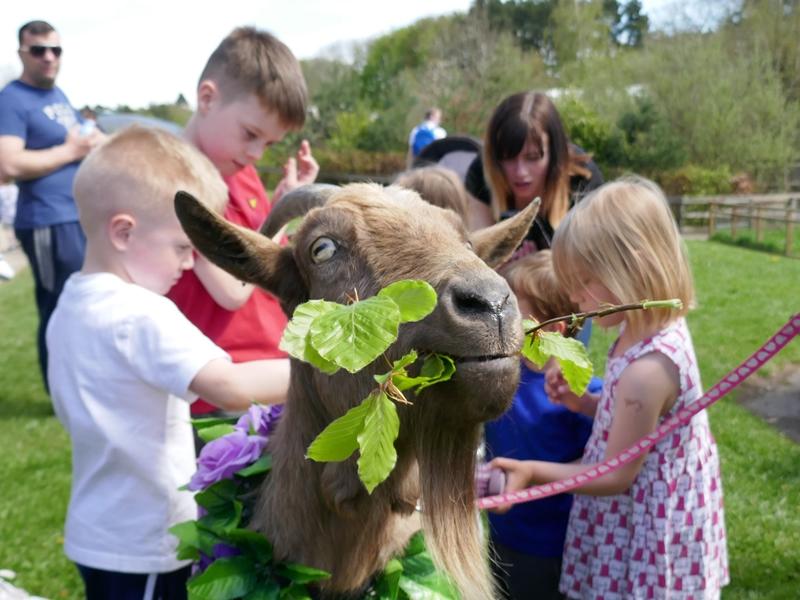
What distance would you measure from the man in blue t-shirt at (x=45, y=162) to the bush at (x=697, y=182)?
Answer: 1879 centimetres

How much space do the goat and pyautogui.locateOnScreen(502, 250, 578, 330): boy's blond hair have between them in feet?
2.78

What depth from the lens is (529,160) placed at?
4105 mm

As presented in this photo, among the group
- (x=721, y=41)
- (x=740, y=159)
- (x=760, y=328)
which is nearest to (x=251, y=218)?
(x=760, y=328)

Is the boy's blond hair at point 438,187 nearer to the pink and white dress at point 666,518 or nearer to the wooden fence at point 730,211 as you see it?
the pink and white dress at point 666,518

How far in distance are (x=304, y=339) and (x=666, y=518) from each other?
180 cm

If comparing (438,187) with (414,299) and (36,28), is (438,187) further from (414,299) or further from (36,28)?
(36,28)

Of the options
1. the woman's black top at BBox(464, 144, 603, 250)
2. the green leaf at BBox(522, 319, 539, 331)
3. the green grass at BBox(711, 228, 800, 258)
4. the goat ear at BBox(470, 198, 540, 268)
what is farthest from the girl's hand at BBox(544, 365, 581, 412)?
the green grass at BBox(711, 228, 800, 258)

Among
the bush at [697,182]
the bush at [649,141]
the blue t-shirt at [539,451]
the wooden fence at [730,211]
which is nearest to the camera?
the blue t-shirt at [539,451]

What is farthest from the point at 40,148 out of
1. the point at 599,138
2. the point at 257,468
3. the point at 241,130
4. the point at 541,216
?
the point at 599,138

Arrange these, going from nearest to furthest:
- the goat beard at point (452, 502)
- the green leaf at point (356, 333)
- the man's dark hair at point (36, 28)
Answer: the green leaf at point (356, 333) < the goat beard at point (452, 502) < the man's dark hair at point (36, 28)

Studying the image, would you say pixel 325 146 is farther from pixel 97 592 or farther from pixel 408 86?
pixel 97 592

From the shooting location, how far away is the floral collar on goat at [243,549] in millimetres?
2082

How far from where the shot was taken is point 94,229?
2.66 metres

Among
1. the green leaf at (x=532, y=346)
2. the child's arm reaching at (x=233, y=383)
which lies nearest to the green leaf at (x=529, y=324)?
the green leaf at (x=532, y=346)
